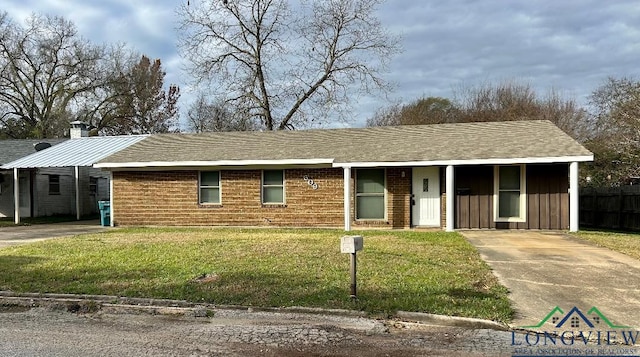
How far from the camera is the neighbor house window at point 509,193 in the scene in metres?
14.7

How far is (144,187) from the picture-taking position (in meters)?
17.0

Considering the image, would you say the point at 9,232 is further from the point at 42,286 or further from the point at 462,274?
the point at 462,274

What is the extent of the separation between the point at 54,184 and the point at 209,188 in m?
11.5

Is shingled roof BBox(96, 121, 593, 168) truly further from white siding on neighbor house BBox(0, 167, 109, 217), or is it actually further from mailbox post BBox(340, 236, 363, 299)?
mailbox post BBox(340, 236, 363, 299)

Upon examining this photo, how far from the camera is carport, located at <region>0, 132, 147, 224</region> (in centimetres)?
1928

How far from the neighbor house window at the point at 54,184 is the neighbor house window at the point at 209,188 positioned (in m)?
11.0

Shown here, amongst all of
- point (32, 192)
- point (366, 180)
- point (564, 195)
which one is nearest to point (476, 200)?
point (564, 195)

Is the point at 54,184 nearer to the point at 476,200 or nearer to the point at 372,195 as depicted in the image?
the point at 372,195

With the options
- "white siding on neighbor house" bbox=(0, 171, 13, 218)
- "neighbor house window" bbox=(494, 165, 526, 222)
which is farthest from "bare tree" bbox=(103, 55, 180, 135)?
"neighbor house window" bbox=(494, 165, 526, 222)

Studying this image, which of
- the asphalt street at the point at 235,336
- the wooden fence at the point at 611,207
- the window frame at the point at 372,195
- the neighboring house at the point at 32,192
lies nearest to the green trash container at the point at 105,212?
the neighboring house at the point at 32,192

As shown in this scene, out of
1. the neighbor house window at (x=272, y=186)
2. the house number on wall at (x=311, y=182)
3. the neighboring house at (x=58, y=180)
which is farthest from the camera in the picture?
the neighboring house at (x=58, y=180)

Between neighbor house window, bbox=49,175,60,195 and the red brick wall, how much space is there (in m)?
8.46

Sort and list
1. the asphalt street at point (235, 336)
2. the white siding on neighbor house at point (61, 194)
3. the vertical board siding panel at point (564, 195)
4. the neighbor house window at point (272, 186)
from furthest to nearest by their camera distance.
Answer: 1. the white siding on neighbor house at point (61, 194)
2. the neighbor house window at point (272, 186)
3. the vertical board siding panel at point (564, 195)
4. the asphalt street at point (235, 336)

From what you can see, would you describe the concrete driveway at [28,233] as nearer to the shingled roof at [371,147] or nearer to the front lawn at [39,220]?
the front lawn at [39,220]
